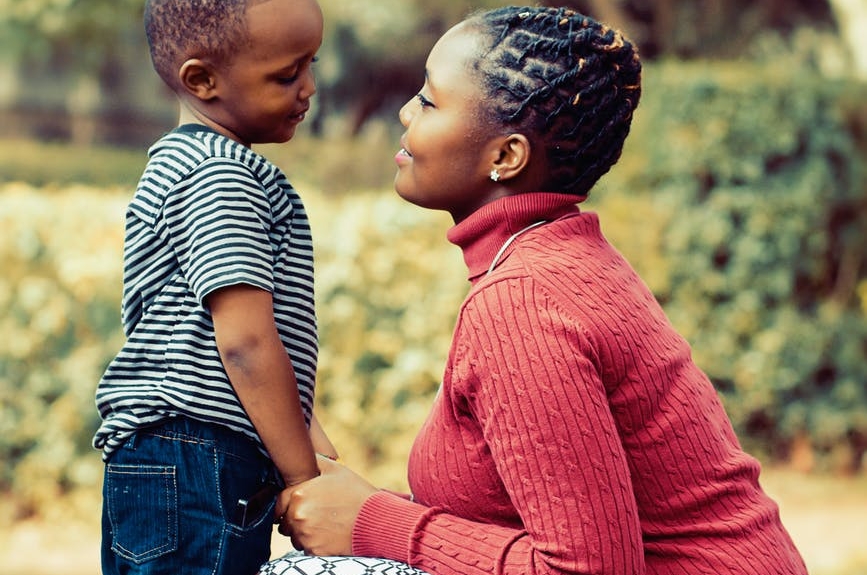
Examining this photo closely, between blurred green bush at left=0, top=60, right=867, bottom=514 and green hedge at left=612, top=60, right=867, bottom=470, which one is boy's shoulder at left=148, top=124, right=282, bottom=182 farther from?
green hedge at left=612, top=60, right=867, bottom=470

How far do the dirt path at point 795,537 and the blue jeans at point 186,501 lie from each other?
3500 millimetres

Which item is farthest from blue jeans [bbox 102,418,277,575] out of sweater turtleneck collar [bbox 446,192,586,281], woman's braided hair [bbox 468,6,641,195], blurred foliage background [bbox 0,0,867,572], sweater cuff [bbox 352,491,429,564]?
blurred foliage background [bbox 0,0,867,572]

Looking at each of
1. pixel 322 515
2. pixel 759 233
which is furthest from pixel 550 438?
pixel 759 233

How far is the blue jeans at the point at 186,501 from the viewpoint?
2121mm

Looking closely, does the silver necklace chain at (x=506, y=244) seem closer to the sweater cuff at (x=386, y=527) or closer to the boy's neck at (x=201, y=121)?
the sweater cuff at (x=386, y=527)

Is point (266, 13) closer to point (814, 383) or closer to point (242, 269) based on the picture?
point (242, 269)

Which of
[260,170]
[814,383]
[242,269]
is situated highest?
[260,170]

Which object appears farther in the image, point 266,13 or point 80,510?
point 80,510

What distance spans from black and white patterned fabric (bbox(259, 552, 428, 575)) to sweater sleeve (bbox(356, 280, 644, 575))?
206mm

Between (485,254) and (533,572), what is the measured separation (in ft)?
2.08

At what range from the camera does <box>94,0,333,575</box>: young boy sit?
6.93 ft

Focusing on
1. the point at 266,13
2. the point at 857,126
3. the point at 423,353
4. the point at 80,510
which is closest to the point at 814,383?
the point at 857,126

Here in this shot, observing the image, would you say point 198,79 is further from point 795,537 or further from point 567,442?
point 795,537

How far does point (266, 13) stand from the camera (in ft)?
7.16
